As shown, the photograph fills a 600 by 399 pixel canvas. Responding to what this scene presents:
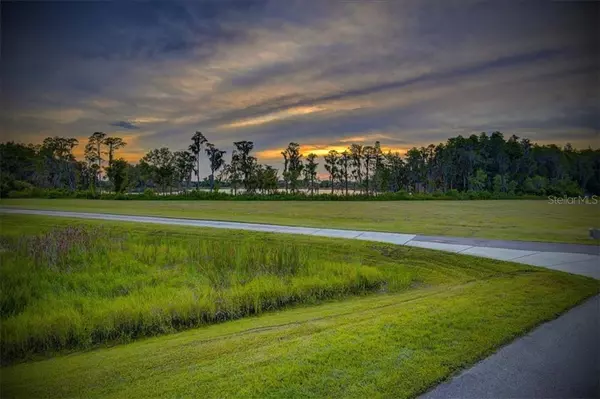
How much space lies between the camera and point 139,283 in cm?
734

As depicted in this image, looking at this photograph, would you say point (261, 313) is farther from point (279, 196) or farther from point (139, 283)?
point (279, 196)

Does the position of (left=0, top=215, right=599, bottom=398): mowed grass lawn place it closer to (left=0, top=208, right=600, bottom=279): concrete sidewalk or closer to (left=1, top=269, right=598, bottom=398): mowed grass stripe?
(left=1, top=269, right=598, bottom=398): mowed grass stripe

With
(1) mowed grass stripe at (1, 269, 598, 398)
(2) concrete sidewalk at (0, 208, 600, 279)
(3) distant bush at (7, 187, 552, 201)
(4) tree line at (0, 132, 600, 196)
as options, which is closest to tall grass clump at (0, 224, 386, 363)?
(1) mowed grass stripe at (1, 269, 598, 398)

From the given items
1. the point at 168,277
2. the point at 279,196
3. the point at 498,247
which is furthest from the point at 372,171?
the point at 168,277

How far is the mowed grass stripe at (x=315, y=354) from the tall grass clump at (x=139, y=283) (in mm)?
558

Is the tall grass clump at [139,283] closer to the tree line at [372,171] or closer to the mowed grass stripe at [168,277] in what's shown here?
the mowed grass stripe at [168,277]

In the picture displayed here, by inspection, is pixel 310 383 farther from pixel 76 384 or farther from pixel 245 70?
pixel 245 70

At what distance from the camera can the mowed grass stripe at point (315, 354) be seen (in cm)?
297

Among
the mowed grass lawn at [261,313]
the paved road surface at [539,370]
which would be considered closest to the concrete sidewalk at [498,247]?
the mowed grass lawn at [261,313]

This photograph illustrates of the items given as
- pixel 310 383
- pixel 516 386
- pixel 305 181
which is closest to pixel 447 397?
pixel 516 386

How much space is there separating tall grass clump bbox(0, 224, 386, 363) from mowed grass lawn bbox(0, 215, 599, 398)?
29 mm

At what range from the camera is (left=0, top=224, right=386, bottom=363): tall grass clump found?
4.91 meters

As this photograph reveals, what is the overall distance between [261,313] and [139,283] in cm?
285

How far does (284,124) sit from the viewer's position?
823 centimetres
